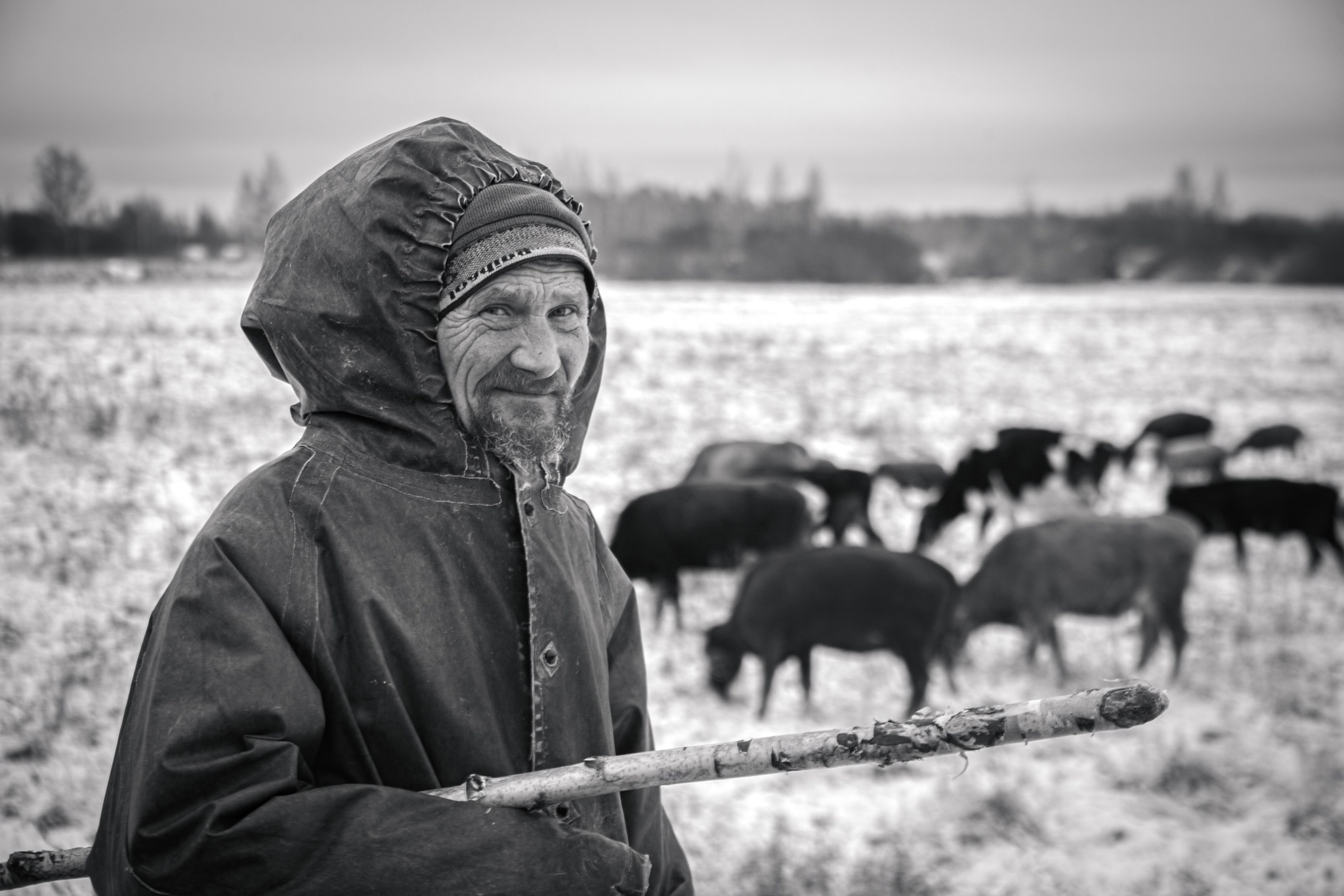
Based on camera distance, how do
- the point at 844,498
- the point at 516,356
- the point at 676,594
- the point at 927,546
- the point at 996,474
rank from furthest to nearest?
the point at 996,474
the point at 927,546
the point at 844,498
the point at 676,594
the point at 516,356

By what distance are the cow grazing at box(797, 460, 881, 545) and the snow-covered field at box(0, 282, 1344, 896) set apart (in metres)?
0.97

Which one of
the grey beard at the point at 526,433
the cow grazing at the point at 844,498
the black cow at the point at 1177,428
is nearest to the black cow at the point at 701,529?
the cow grazing at the point at 844,498

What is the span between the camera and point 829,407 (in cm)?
1741

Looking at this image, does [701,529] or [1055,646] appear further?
[701,529]

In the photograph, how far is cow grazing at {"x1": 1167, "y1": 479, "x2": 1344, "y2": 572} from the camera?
1098 cm

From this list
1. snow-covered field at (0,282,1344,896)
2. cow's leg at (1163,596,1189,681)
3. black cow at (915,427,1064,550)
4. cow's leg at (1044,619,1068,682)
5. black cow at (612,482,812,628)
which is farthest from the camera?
black cow at (915,427,1064,550)

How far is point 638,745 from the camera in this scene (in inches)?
79.3

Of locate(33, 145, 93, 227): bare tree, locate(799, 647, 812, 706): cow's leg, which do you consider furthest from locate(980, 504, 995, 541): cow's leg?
locate(33, 145, 93, 227): bare tree

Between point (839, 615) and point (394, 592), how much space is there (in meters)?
5.94

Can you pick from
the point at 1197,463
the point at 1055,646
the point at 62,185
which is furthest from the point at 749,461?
the point at 62,185

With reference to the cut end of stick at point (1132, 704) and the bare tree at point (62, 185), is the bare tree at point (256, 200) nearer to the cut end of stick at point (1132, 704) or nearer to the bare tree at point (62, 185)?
the bare tree at point (62, 185)

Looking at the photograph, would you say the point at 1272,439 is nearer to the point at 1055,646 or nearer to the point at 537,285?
the point at 1055,646

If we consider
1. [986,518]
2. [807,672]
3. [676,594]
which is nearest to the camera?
[807,672]

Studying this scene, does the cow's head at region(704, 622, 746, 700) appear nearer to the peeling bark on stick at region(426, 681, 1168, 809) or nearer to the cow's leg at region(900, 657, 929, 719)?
the cow's leg at region(900, 657, 929, 719)
